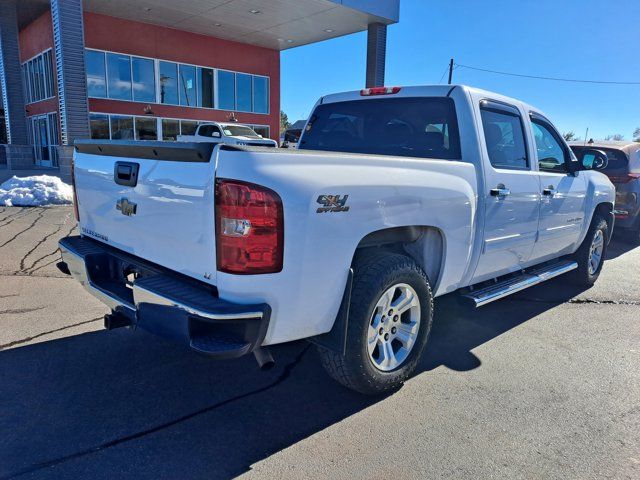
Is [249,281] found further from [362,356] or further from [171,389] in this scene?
[171,389]

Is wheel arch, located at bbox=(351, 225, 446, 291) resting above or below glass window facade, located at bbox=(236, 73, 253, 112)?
below

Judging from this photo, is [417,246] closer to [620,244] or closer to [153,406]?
[153,406]

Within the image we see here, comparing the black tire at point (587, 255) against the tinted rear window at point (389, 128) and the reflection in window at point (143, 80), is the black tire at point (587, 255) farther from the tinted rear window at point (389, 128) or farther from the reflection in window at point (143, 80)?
the reflection in window at point (143, 80)

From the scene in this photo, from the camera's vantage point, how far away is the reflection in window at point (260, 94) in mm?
24844

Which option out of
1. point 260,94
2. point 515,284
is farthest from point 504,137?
point 260,94

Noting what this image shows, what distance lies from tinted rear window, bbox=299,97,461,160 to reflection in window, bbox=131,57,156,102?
18554mm

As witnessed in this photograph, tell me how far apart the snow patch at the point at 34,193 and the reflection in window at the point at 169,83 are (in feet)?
36.6

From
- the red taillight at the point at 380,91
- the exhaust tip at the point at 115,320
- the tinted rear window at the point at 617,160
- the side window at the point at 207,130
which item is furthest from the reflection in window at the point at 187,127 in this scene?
the exhaust tip at the point at 115,320

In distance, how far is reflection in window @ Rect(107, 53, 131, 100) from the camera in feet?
65.8

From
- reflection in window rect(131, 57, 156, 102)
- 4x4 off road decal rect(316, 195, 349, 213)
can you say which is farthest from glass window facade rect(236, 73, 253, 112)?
4x4 off road decal rect(316, 195, 349, 213)

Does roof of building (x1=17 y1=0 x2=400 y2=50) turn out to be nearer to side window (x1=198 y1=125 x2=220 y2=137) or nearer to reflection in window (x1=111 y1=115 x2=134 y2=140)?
reflection in window (x1=111 y1=115 x2=134 y2=140)

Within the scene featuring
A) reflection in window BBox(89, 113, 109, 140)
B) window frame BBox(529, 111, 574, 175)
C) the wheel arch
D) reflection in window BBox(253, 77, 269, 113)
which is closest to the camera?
the wheel arch

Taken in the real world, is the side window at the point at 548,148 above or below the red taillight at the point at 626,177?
above

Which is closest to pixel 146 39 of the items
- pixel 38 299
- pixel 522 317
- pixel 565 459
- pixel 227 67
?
pixel 227 67
